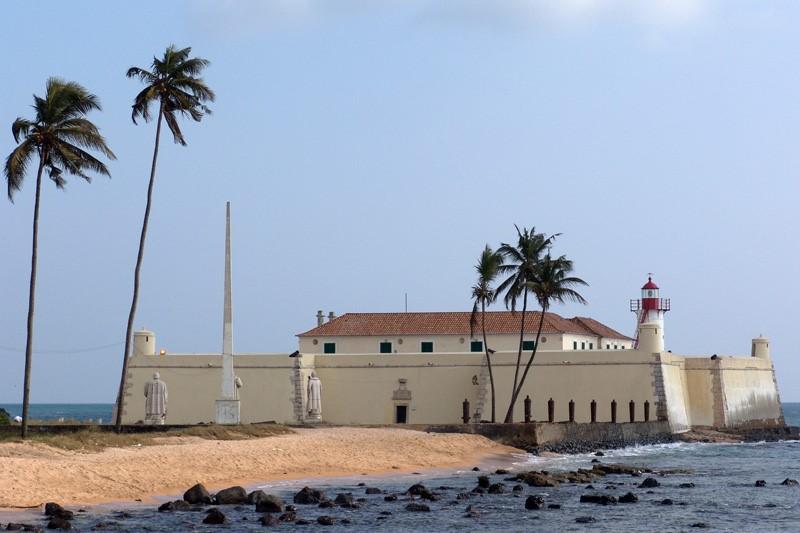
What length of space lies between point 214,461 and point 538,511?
8839mm

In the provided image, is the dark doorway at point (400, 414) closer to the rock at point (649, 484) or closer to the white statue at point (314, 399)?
the white statue at point (314, 399)

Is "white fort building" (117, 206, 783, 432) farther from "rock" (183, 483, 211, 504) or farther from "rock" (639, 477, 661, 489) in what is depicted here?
"rock" (183, 483, 211, 504)

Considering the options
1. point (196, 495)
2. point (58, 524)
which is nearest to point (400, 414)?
point (196, 495)

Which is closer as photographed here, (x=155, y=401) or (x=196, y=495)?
(x=196, y=495)

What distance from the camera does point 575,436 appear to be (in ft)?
157

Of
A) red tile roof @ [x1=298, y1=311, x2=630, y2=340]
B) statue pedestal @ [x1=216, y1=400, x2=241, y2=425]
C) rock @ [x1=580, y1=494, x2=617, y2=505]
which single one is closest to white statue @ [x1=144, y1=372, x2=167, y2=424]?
statue pedestal @ [x1=216, y1=400, x2=241, y2=425]

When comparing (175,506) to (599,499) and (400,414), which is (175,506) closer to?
(599,499)

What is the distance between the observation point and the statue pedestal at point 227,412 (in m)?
40.8

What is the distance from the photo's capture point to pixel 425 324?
A: 202ft

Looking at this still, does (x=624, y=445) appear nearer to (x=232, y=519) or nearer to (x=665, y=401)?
(x=665, y=401)

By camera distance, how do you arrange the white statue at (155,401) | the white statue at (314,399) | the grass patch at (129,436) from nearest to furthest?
the grass patch at (129,436) → the white statue at (155,401) → the white statue at (314,399)

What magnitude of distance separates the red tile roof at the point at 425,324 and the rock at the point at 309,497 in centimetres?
3265

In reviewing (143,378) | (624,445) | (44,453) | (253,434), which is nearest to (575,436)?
(624,445)

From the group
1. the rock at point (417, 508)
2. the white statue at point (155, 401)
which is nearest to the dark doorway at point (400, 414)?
the white statue at point (155, 401)
